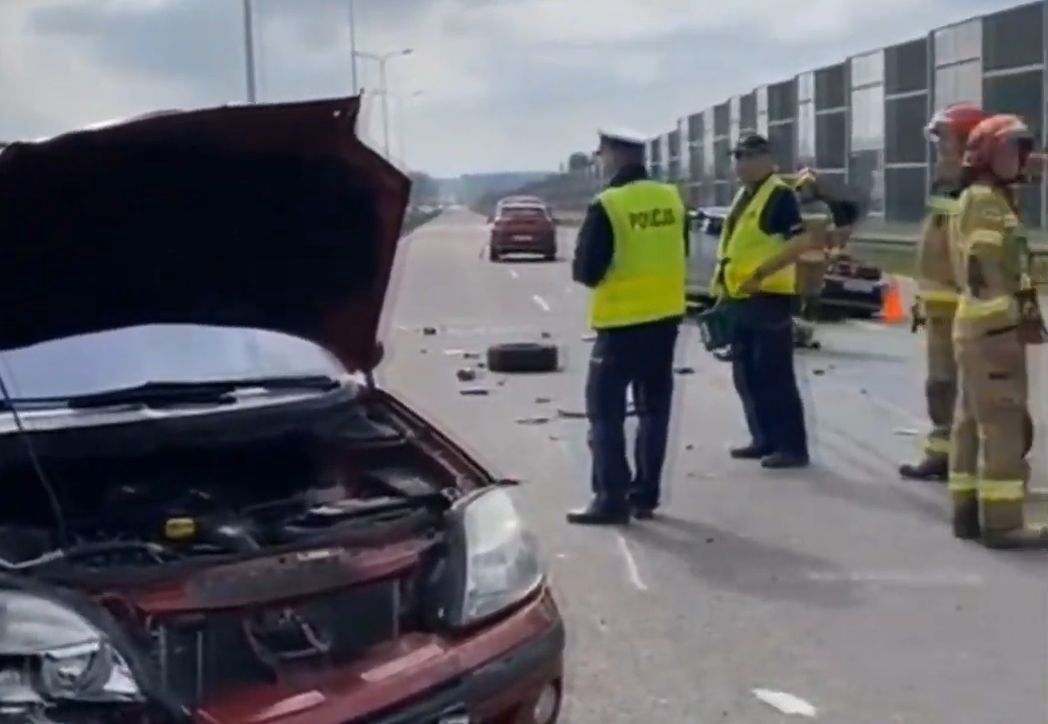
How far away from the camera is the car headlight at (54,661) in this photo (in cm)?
367

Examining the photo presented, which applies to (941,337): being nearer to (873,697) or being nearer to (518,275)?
(873,697)

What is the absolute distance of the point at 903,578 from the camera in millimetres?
7914

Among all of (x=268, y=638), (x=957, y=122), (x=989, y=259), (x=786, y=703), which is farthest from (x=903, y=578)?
(x=268, y=638)

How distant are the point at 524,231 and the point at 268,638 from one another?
4181 cm

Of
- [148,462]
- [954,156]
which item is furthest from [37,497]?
[954,156]

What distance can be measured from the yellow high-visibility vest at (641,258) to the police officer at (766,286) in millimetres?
1567

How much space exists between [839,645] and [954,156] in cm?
342

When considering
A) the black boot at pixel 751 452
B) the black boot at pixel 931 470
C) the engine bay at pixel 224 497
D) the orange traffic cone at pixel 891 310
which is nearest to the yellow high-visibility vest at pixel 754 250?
the black boot at pixel 751 452

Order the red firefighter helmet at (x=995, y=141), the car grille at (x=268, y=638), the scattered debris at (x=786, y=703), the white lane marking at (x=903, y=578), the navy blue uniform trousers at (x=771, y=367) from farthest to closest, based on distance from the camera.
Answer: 1. the navy blue uniform trousers at (x=771, y=367)
2. the red firefighter helmet at (x=995, y=141)
3. the white lane marking at (x=903, y=578)
4. the scattered debris at (x=786, y=703)
5. the car grille at (x=268, y=638)

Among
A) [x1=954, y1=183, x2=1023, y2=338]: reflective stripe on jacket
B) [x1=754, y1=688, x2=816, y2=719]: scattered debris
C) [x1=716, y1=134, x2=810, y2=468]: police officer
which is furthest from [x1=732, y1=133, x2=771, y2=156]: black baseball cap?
[x1=754, y1=688, x2=816, y2=719]: scattered debris

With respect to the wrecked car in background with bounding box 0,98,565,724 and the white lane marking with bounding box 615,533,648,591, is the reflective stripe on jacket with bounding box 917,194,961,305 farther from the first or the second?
the wrecked car in background with bounding box 0,98,565,724

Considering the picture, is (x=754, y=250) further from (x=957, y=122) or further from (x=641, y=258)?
(x=641, y=258)

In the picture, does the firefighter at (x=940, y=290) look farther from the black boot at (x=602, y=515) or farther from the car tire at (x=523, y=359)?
the car tire at (x=523, y=359)

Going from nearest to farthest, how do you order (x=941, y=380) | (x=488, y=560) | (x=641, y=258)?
(x=488, y=560) < (x=641, y=258) < (x=941, y=380)
